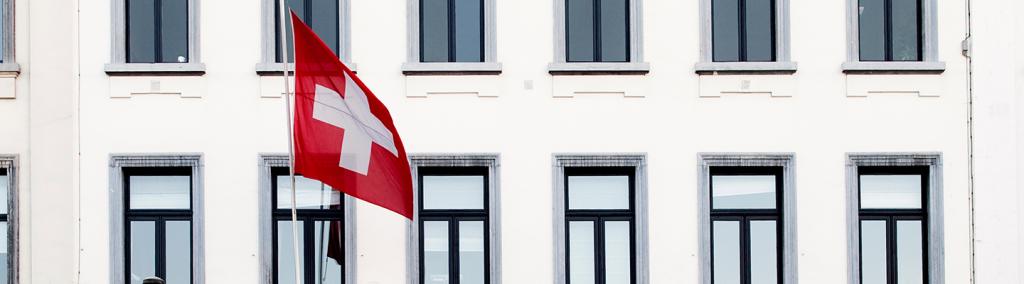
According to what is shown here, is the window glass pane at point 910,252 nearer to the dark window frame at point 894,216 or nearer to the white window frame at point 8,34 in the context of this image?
the dark window frame at point 894,216

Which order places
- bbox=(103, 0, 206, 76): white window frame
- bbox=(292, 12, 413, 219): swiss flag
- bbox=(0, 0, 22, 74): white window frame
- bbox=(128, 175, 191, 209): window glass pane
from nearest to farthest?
bbox=(292, 12, 413, 219): swiss flag < bbox=(103, 0, 206, 76): white window frame < bbox=(0, 0, 22, 74): white window frame < bbox=(128, 175, 191, 209): window glass pane

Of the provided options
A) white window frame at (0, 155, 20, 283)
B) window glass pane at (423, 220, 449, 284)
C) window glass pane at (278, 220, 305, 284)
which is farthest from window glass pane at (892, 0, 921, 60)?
white window frame at (0, 155, 20, 283)

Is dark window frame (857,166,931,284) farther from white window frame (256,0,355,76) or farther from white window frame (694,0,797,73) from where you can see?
white window frame (256,0,355,76)

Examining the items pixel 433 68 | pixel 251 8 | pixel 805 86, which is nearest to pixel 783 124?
pixel 805 86

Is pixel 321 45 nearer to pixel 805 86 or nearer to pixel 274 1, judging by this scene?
pixel 274 1

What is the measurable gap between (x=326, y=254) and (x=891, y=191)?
6.17 meters

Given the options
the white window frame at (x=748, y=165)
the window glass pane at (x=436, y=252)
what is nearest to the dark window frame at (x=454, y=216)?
the window glass pane at (x=436, y=252)

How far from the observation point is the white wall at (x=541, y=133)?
1193 centimetres

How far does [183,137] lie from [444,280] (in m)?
3.16

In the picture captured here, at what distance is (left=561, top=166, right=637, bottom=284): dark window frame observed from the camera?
12188 millimetres

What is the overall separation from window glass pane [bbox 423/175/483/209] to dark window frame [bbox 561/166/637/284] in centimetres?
96

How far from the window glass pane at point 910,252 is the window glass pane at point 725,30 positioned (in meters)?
2.59

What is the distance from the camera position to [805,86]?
12.0 m

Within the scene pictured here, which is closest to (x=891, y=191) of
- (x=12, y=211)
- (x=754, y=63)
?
(x=754, y=63)
